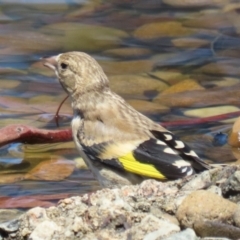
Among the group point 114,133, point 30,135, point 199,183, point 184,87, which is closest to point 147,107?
point 184,87

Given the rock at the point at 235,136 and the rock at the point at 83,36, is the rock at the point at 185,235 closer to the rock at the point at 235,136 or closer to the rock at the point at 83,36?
the rock at the point at 235,136

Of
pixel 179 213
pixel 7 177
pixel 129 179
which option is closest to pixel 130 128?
pixel 129 179

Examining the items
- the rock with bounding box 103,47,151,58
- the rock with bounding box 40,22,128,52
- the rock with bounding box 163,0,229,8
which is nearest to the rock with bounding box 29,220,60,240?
the rock with bounding box 103,47,151,58

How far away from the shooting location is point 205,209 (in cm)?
430

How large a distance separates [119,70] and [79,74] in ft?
11.4

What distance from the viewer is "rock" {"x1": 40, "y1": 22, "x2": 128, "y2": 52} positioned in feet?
36.9

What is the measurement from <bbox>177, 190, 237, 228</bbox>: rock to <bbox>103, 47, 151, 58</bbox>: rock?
6607mm

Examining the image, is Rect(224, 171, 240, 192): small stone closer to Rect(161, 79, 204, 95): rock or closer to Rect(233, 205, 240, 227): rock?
Rect(233, 205, 240, 227): rock

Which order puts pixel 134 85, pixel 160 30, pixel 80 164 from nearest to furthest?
pixel 80 164 → pixel 134 85 → pixel 160 30

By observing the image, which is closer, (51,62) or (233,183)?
(233,183)

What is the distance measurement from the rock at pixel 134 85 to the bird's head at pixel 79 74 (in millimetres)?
2582

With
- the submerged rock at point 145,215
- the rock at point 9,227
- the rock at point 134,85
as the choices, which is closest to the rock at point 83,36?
the rock at point 134,85

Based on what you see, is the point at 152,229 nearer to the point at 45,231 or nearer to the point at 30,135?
the point at 45,231

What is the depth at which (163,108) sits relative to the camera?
924 centimetres
